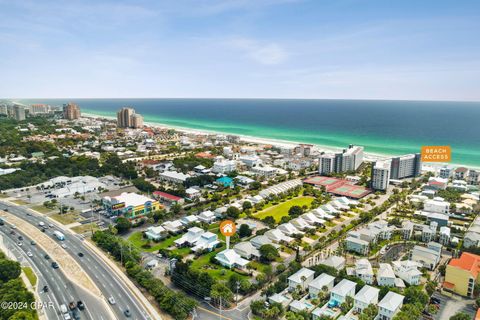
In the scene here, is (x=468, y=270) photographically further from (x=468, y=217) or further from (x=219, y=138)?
(x=219, y=138)

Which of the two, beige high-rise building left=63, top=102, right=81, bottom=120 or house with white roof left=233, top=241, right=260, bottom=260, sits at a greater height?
beige high-rise building left=63, top=102, right=81, bottom=120

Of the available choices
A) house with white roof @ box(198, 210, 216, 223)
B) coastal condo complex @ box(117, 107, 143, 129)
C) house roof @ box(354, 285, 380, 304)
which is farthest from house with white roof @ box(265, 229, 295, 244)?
coastal condo complex @ box(117, 107, 143, 129)

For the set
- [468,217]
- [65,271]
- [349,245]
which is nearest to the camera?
[65,271]

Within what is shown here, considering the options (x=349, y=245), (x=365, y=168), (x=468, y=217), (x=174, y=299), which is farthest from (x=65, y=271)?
(x=365, y=168)

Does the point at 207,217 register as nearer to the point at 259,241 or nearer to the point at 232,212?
the point at 232,212

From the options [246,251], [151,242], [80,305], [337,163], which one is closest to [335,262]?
[246,251]

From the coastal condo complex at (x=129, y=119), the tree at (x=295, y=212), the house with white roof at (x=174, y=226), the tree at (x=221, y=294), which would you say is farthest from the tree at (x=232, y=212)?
the coastal condo complex at (x=129, y=119)

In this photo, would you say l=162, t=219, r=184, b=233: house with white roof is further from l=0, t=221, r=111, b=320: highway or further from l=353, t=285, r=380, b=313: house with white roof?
l=353, t=285, r=380, b=313: house with white roof
